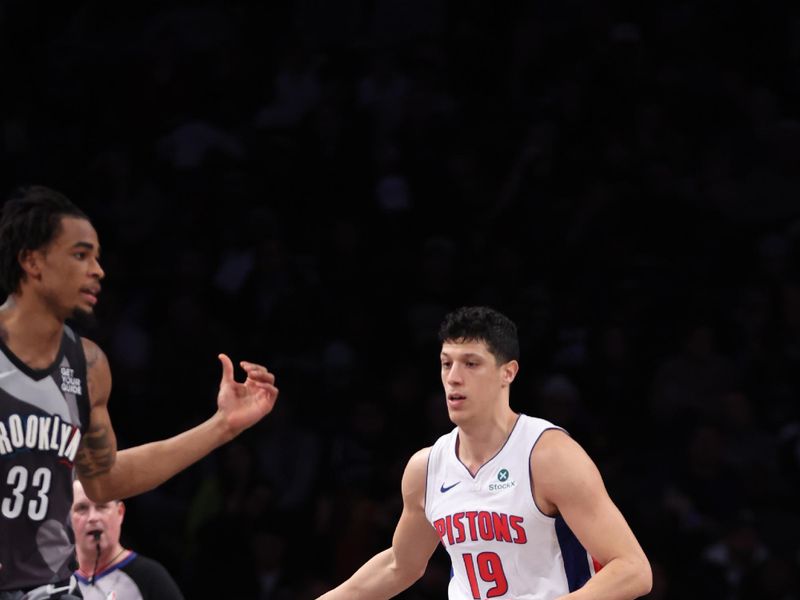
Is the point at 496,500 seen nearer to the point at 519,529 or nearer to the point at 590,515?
the point at 519,529

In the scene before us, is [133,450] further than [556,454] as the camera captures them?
No

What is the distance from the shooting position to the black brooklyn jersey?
418 cm

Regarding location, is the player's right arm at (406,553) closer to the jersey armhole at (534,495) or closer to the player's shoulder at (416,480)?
the player's shoulder at (416,480)

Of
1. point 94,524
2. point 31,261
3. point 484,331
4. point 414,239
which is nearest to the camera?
point 31,261

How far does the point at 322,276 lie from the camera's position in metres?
9.31

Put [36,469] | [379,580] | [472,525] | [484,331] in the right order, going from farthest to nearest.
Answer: [379,580] < [484,331] < [472,525] < [36,469]

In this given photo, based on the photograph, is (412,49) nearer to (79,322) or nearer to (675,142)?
(675,142)

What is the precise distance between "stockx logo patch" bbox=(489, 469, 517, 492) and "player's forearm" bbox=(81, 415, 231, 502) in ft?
3.34

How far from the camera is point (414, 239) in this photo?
954 cm

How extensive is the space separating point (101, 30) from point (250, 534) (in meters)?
4.87

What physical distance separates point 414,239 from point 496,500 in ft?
15.2

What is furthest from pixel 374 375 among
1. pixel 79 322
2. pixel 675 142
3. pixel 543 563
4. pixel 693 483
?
pixel 79 322

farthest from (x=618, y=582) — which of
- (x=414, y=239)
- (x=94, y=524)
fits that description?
(x=414, y=239)

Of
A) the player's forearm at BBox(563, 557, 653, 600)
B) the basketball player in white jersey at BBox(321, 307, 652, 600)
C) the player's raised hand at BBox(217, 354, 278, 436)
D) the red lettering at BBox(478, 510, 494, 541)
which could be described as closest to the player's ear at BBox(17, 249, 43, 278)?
the player's raised hand at BBox(217, 354, 278, 436)
